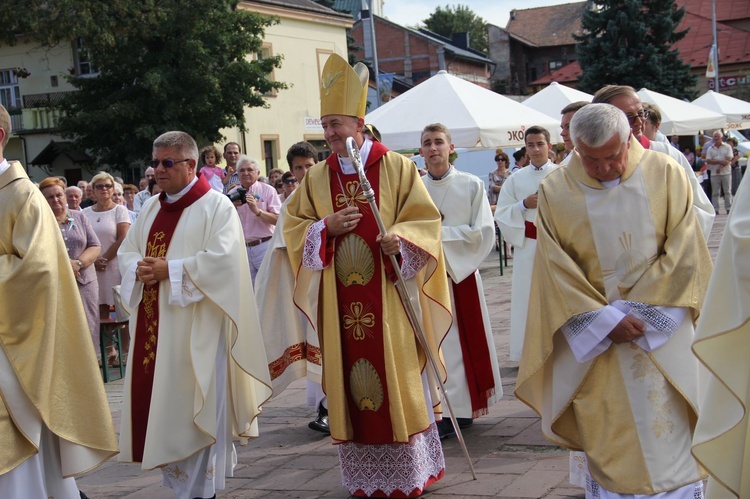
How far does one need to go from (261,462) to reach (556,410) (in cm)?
246

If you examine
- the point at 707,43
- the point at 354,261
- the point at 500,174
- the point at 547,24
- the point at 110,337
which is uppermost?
the point at 547,24

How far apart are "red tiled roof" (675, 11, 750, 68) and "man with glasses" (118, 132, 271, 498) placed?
49.8 m

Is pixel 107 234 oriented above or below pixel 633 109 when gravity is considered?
below

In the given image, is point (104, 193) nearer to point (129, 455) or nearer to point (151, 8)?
point (129, 455)

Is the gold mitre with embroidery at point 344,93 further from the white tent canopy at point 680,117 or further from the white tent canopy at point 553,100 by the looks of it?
the white tent canopy at point 680,117

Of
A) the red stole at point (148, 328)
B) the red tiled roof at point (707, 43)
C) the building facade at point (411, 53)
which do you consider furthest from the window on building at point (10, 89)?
the red tiled roof at point (707, 43)

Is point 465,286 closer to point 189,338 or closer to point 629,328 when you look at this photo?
point 189,338

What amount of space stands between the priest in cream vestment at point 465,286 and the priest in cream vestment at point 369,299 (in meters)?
1.05

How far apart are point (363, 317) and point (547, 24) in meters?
63.9

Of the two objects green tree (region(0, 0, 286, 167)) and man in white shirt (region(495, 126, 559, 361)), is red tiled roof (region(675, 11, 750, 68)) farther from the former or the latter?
man in white shirt (region(495, 126, 559, 361))

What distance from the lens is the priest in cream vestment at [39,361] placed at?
4.59 meters

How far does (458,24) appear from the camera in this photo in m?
88.1

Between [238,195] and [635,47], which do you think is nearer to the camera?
[238,195]

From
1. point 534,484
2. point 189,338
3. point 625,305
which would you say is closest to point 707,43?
point 534,484
